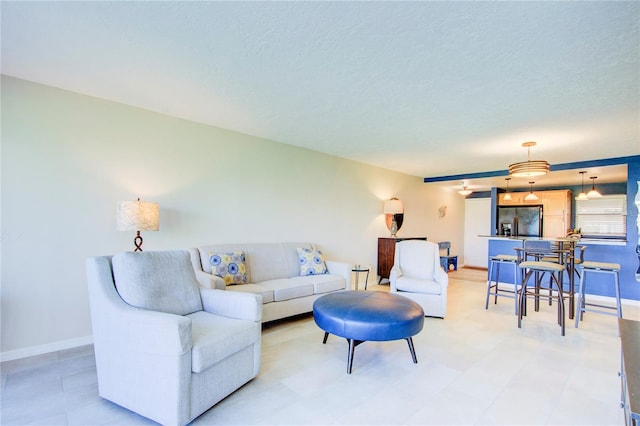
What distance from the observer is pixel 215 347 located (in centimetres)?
187

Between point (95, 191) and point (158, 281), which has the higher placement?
point (95, 191)

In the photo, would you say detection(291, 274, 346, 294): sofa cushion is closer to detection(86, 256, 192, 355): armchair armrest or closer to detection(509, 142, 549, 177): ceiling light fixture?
detection(86, 256, 192, 355): armchair armrest

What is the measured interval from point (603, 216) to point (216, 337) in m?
8.92

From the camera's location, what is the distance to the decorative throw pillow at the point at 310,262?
4.20 m

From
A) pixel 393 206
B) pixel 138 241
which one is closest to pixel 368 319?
pixel 138 241

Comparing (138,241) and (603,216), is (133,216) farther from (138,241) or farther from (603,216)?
(603,216)

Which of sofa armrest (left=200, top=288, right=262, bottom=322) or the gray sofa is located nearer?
sofa armrest (left=200, top=288, right=262, bottom=322)

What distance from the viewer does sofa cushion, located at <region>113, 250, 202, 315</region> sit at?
6.71 ft

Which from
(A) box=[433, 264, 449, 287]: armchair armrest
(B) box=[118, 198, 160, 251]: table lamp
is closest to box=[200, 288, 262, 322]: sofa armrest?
(B) box=[118, 198, 160, 251]: table lamp

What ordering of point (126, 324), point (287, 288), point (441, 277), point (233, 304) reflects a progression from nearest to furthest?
point (126, 324) → point (233, 304) → point (287, 288) → point (441, 277)

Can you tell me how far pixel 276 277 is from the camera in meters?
4.03

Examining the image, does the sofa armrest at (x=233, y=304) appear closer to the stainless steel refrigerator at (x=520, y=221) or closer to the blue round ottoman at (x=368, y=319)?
the blue round ottoman at (x=368, y=319)

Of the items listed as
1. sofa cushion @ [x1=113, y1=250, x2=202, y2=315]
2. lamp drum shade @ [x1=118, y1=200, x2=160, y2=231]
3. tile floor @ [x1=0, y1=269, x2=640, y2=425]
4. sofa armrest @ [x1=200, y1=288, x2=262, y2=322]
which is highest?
lamp drum shade @ [x1=118, y1=200, x2=160, y2=231]

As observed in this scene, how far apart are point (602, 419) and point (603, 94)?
2531mm
